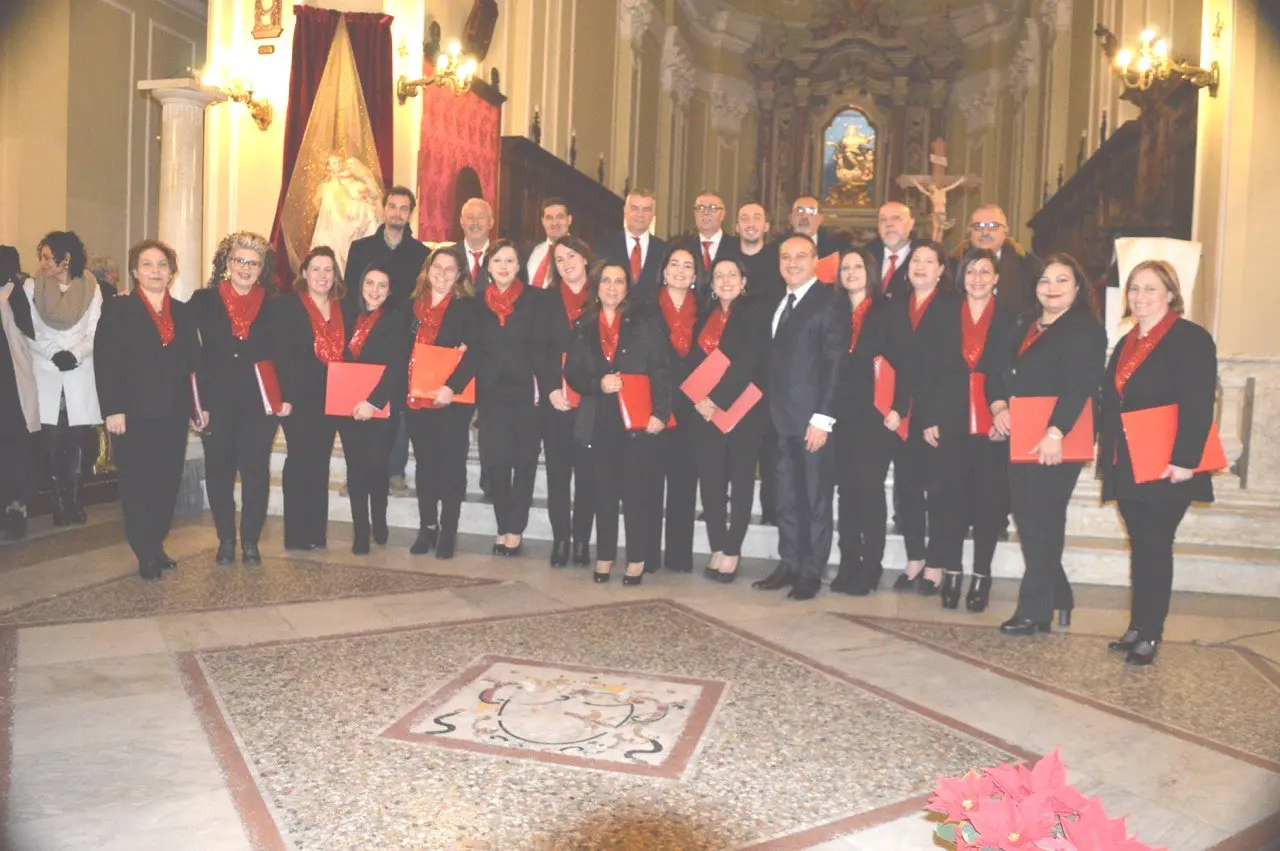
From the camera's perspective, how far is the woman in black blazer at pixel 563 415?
530 centimetres

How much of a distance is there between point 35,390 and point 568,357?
9.86ft

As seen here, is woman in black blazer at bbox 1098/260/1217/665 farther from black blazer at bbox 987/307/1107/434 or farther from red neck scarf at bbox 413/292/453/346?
red neck scarf at bbox 413/292/453/346

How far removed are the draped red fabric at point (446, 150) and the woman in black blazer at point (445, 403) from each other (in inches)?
135

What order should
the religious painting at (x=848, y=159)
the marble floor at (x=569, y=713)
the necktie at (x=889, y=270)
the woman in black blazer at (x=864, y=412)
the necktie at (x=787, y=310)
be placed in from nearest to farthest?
the marble floor at (x=569, y=713) < the woman in black blazer at (x=864, y=412) < the necktie at (x=787, y=310) < the necktie at (x=889, y=270) < the religious painting at (x=848, y=159)

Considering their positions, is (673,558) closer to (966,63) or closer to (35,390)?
(35,390)

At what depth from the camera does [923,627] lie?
442 centimetres

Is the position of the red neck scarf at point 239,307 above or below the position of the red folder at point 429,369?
above

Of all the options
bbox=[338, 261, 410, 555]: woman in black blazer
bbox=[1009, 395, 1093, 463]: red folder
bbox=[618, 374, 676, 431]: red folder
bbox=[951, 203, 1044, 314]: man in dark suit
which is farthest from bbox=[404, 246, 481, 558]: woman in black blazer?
bbox=[1009, 395, 1093, 463]: red folder

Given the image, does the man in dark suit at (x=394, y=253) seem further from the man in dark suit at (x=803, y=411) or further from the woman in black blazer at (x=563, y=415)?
the man in dark suit at (x=803, y=411)

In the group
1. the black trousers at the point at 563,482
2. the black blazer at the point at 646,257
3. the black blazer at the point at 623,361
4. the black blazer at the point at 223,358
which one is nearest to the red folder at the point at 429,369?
the black trousers at the point at 563,482

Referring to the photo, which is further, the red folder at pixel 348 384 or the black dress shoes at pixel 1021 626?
the red folder at pixel 348 384

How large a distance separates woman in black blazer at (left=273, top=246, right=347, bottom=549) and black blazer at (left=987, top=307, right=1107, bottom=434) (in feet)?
10.6

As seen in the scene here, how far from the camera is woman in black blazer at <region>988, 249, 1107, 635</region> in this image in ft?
13.8

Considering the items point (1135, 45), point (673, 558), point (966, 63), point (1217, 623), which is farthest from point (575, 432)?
point (966, 63)
